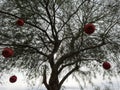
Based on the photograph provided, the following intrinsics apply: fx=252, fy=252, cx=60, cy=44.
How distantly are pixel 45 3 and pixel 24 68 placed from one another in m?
3.40

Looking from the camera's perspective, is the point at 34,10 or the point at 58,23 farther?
the point at 58,23

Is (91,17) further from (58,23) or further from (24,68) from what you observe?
(24,68)

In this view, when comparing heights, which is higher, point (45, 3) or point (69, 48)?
point (45, 3)

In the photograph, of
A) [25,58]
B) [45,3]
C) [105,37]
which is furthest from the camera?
[25,58]

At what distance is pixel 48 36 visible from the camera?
36.5 feet

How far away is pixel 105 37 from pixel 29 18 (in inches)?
129

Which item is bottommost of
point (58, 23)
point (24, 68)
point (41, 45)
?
point (24, 68)

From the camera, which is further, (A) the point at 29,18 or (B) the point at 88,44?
(B) the point at 88,44

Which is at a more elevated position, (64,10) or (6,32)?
(64,10)

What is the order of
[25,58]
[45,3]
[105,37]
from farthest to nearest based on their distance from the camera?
[25,58] → [105,37] → [45,3]

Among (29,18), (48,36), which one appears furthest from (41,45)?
(29,18)

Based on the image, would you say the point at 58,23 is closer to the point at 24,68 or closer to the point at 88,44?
the point at 88,44

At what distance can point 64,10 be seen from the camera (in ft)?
36.2

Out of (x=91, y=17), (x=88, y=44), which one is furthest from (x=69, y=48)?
(x=91, y=17)
